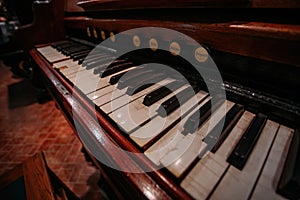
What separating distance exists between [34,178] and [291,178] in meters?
1.36

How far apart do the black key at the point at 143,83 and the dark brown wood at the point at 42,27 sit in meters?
1.90

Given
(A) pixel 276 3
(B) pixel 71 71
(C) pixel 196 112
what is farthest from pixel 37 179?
(A) pixel 276 3

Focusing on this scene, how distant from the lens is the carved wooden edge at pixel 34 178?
3.43ft

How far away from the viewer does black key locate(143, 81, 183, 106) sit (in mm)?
739

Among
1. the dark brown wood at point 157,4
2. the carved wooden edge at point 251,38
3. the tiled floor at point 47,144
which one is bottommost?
the tiled floor at point 47,144

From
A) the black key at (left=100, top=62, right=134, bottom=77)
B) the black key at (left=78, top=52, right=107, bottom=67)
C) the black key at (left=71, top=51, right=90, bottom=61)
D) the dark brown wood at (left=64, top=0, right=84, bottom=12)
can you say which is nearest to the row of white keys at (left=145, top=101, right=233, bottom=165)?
the black key at (left=100, top=62, right=134, bottom=77)

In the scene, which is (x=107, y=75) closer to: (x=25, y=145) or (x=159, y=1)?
(x=159, y=1)

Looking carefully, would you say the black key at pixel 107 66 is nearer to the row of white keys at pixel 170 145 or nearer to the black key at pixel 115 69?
the black key at pixel 115 69

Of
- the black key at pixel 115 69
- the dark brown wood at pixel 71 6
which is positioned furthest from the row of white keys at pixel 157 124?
the dark brown wood at pixel 71 6

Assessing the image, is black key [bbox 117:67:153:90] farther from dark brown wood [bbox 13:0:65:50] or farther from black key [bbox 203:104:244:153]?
dark brown wood [bbox 13:0:65:50]

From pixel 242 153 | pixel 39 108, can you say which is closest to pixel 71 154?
pixel 39 108

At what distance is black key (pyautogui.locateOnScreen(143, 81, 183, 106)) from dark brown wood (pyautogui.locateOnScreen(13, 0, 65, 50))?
2046mm

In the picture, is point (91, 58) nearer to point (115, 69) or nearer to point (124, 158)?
point (115, 69)

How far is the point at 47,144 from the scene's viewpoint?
2258mm
